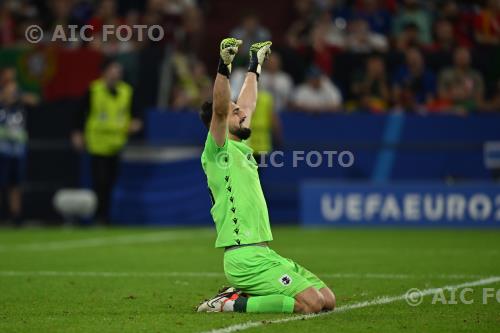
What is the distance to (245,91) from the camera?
10.0 metres

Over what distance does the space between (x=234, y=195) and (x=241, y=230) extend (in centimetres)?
28

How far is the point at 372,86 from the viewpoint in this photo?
19875mm

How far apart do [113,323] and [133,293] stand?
2.13 metres

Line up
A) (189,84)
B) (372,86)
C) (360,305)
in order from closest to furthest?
1. (360,305)
2. (372,86)
3. (189,84)

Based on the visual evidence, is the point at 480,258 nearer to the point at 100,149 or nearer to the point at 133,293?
the point at 133,293

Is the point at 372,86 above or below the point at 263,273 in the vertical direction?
above

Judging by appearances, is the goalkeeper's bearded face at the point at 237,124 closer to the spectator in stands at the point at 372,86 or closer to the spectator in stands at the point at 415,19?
the spectator in stands at the point at 372,86

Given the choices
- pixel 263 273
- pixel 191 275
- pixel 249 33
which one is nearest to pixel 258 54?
pixel 263 273

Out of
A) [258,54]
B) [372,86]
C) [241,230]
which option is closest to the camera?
[241,230]

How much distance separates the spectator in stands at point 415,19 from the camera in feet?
69.9

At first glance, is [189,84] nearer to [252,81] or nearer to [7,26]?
[7,26]

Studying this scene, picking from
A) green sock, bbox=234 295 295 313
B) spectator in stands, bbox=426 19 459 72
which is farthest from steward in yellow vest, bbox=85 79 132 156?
green sock, bbox=234 295 295 313

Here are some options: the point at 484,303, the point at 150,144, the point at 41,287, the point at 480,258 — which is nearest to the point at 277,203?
the point at 150,144
